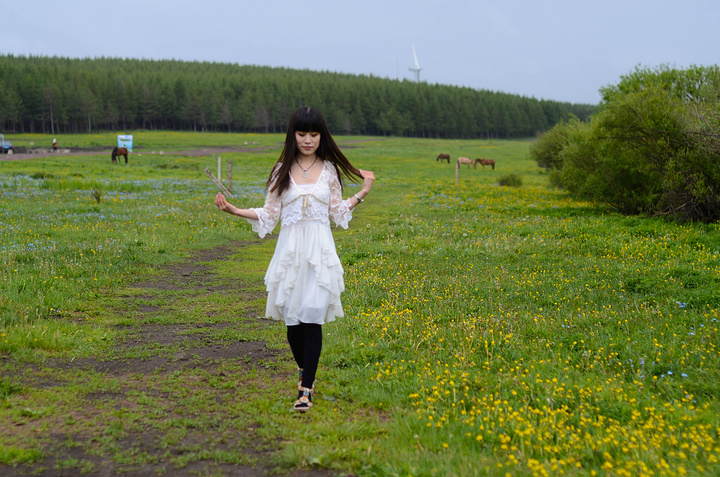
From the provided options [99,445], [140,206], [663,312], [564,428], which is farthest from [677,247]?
[140,206]

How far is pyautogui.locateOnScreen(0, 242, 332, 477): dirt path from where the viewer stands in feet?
14.0

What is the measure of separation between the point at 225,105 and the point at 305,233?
145356mm

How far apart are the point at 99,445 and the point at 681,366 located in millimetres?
5662

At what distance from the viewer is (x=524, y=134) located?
189750mm

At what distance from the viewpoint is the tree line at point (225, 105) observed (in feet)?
406

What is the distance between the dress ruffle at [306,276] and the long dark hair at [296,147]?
0.52 meters

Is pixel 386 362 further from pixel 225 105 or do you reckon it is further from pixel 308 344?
pixel 225 105

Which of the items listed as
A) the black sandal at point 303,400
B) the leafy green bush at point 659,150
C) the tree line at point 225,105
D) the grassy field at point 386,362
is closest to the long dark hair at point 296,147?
the black sandal at point 303,400

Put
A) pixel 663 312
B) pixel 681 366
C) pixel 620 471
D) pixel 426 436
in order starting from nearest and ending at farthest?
1. pixel 620 471
2. pixel 426 436
3. pixel 681 366
4. pixel 663 312

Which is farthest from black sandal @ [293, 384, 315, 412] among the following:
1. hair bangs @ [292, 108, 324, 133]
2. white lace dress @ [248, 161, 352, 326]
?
hair bangs @ [292, 108, 324, 133]

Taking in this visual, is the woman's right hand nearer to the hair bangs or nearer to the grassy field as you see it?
the hair bangs

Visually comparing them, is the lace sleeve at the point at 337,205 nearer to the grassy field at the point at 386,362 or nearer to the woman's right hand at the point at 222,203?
the woman's right hand at the point at 222,203

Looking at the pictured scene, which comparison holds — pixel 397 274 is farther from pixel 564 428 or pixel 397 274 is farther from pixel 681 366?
pixel 564 428

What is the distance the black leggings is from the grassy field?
357 mm
